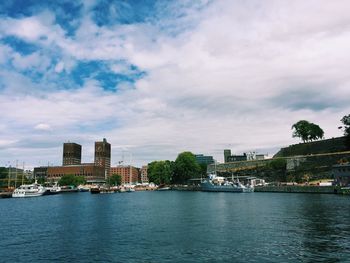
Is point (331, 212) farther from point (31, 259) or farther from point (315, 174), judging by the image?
point (315, 174)

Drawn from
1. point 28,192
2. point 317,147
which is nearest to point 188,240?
point 317,147

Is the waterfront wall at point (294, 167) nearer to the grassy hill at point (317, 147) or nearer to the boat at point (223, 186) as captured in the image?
the grassy hill at point (317, 147)

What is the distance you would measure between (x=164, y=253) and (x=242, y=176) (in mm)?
137255

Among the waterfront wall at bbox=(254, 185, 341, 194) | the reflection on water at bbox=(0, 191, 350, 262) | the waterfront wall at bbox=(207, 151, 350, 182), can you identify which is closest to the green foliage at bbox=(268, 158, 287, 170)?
the waterfront wall at bbox=(207, 151, 350, 182)

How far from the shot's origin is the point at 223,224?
146 feet

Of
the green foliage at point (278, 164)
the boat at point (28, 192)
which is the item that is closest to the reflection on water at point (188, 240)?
the green foliage at point (278, 164)

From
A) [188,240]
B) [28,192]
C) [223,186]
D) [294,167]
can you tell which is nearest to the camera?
[188,240]

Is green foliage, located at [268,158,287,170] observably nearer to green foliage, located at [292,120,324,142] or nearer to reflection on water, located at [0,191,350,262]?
green foliage, located at [292,120,324,142]

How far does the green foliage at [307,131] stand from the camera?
16425 centimetres

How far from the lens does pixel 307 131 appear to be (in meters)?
164

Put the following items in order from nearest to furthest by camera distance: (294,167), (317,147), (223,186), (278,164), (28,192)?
(294,167) → (223,186) → (278,164) → (317,147) → (28,192)

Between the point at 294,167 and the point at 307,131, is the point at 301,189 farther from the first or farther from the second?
the point at 307,131

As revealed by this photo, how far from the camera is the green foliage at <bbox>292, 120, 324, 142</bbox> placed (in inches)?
6467

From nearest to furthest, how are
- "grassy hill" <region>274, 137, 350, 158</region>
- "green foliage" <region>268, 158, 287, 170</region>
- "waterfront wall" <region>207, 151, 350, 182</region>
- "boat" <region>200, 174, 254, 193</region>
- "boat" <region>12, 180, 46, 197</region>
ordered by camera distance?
"waterfront wall" <region>207, 151, 350, 182</region>, "boat" <region>200, 174, 254, 193</region>, "grassy hill" <region>274, 137, 350, 158</region>, "green foliage" <region>268, 158, 287, 170</region>, "boat" <region>12, 180, 46, 197</region>
